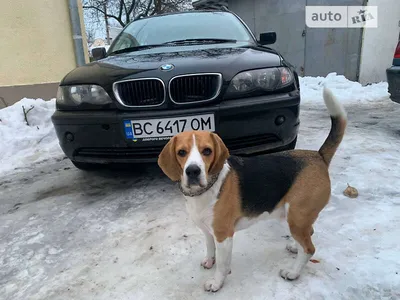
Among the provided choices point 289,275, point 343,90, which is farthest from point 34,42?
point 343,90

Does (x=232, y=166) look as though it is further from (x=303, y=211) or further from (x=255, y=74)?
(x=255, y=74)

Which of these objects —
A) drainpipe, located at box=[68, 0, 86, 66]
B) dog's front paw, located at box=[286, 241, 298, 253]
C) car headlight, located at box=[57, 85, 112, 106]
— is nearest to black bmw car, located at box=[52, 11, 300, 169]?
car headlight, located at box=[57, 85, 112, 106]

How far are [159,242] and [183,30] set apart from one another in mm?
2744

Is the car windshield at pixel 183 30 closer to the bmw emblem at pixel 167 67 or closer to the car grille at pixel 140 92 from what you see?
the bmw emblem at pixel 167 67

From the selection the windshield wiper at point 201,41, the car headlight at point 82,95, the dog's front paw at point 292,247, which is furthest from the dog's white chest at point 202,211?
the windshield wiper at point 201,41

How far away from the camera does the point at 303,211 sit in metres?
1.71

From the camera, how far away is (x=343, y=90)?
816 centimetres

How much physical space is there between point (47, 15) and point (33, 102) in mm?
2519

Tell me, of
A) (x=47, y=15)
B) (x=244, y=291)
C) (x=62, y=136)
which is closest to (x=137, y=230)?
(x=244, y=291)

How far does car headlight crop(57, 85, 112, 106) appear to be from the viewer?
2739 mm

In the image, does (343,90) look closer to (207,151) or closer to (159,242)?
(159,242)

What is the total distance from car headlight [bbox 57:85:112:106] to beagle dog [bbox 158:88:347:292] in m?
1.32

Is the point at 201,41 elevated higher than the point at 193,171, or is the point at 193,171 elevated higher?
the point at 201,41

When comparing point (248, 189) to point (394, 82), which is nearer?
point (248, 189)
